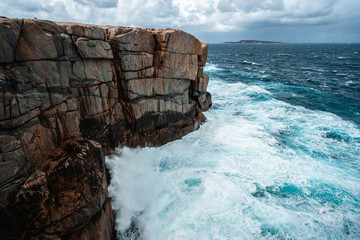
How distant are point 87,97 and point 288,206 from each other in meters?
16.2

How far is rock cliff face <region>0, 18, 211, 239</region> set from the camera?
892cm

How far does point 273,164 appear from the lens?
18297mm

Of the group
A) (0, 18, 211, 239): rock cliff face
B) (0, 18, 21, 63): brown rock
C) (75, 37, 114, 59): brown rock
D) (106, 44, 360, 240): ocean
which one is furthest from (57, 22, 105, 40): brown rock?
(106, 44, 360, 240): ocean

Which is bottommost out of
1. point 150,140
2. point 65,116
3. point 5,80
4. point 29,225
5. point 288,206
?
point 288,206

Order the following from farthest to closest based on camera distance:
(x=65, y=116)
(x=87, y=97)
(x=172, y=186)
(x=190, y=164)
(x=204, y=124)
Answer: (x=204, y=124)
(x=190, y=164)
(x=172, y=186)
(x=87, y=97)
(x=65, y=116)

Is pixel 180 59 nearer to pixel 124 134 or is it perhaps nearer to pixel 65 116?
pixel 124 134

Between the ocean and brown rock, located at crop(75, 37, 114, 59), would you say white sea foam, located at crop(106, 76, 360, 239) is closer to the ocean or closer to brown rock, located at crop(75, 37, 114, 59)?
the ocean

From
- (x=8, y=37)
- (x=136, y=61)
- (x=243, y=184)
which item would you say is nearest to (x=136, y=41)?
(x=136, y=61)

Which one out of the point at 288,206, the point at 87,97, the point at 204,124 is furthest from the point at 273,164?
the point at 87,97

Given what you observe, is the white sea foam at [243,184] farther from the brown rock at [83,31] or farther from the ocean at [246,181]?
the brown rock at [83,31]

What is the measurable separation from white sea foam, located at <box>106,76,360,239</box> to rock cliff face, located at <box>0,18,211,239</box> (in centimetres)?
286

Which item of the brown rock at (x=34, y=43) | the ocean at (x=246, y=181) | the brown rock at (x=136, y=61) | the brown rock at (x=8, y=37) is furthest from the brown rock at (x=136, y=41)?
the ocean at (x=246, y=181)

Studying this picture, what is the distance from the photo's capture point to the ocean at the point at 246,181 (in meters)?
12.6

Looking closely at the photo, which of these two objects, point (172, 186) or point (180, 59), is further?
point (180, 59)
